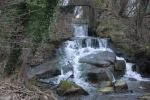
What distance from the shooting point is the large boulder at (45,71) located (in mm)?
20425

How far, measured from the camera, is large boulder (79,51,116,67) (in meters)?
22.1

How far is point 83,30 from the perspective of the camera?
3005 centimetres

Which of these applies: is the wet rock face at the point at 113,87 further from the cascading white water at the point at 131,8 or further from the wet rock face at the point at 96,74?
the cascading white water at the point at 131,8

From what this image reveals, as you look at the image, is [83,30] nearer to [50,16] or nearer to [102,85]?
[102,85]

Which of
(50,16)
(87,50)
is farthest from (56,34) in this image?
(50,16)

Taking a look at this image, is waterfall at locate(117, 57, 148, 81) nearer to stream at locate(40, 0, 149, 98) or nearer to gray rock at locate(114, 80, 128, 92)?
stream at locate(40, 0, 149, 98)

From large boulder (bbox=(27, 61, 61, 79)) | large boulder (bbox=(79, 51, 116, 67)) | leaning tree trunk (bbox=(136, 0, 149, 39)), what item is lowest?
large boulder (bbox=(27, 61, 61, 79))

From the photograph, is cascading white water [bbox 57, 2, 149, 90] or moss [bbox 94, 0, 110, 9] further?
moss [bbox 94, 0, 110, 9]

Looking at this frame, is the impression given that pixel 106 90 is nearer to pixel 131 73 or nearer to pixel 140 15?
pixel 131 73

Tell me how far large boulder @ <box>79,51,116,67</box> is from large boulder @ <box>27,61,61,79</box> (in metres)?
2.23

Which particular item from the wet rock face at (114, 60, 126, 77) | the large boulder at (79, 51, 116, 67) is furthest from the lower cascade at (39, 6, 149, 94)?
the wet rock face at (114, 60, 126, 77)

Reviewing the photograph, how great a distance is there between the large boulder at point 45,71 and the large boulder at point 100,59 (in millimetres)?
2226

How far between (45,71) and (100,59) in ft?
12.8

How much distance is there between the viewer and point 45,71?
20719 millimetres
